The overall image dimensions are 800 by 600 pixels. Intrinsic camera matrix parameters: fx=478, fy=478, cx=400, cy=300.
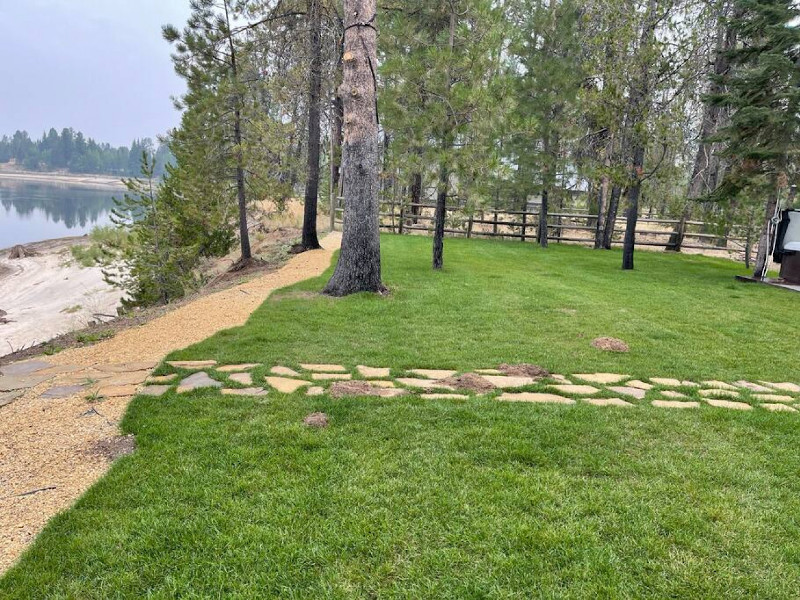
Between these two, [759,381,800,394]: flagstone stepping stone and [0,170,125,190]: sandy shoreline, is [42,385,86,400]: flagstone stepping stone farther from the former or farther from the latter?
[0,170,125,190]: sandy shoreline

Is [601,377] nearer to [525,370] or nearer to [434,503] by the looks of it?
[525,370]

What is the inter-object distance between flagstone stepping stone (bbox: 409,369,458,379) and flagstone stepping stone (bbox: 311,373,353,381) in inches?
20.9

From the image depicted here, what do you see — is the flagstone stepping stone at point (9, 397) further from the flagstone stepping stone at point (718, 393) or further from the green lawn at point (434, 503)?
the flagstone stepping stone at point (718, 393)

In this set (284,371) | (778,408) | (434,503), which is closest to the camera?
(434,503)

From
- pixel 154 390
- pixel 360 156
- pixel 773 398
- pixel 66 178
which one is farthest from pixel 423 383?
pixel 66 178

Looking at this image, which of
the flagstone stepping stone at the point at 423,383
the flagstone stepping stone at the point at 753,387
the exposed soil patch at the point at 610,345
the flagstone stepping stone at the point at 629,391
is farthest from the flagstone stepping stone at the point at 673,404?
the flagstone stepping stone at the point at 423,383

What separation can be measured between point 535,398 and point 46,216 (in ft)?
152

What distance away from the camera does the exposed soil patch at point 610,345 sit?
464 centimetres

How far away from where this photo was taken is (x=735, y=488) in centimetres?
231

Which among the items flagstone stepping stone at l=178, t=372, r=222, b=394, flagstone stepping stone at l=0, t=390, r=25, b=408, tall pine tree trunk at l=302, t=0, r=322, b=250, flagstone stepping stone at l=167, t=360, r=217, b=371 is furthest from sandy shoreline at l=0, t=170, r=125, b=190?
flagstone stepping stone at l=178, t=372, r=222, b=394

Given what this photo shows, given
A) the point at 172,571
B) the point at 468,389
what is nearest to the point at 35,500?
the point at 172,571

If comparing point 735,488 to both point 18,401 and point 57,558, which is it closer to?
point 57,558

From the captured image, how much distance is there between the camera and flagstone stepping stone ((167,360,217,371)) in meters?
3.92

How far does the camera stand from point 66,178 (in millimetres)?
88625
